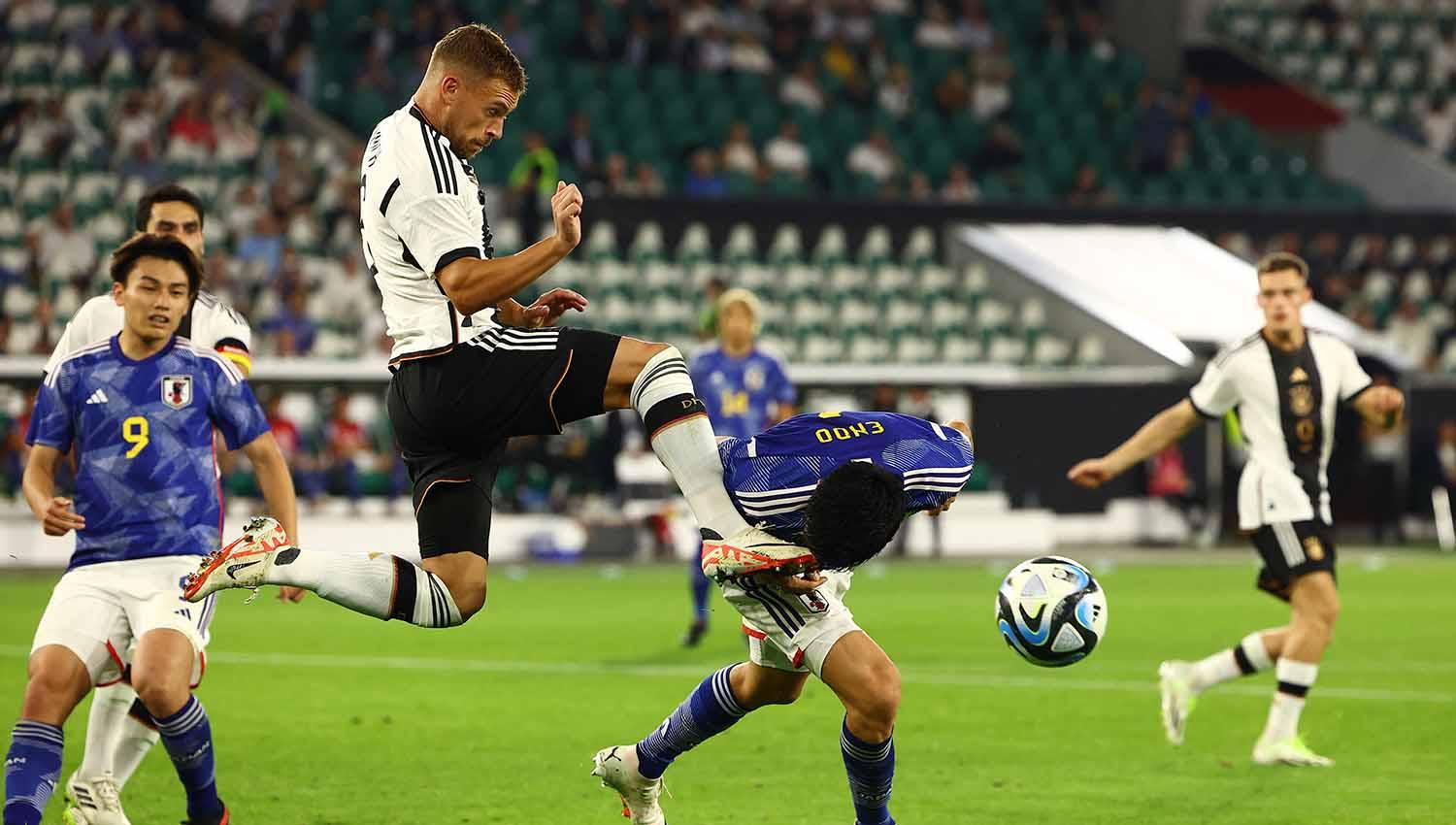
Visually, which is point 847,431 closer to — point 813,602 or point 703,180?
point 813,602

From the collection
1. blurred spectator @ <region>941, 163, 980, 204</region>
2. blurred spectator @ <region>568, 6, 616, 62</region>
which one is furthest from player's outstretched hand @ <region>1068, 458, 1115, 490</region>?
blurred spectator @ <region>568, 6, 616, 62</region>

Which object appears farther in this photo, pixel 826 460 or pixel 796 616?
pixel 796 616

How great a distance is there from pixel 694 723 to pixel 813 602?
2.70 feet

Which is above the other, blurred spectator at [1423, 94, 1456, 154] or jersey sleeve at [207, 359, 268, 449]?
blurred spectator at [1423, 94, 1456, 154]

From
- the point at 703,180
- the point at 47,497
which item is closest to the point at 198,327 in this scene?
the point at 47,497

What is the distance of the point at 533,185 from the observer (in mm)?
24906

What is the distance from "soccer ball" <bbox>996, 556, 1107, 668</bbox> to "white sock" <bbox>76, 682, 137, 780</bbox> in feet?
9.77

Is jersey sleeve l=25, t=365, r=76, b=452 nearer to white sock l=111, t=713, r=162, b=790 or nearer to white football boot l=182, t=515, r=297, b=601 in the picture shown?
white football boot l=182, t=515, r=297, b=601

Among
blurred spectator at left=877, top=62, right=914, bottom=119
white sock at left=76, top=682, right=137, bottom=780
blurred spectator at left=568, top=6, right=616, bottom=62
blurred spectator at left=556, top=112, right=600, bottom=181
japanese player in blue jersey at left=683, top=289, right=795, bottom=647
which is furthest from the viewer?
blurred spectator at left=877, top=62, right=914, bottom=119

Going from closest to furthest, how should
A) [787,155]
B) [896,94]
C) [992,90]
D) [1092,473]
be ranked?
1. [1092,473]
2. [787,155]
3. [896,94]
4. [992,90]

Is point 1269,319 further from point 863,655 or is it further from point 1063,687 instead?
point 863,655

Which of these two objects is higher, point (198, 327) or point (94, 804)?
point (198, 327)

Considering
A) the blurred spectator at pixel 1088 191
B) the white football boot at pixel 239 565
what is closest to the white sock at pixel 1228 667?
the white football boot at pixel 239 565

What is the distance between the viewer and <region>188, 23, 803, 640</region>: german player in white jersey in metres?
5.84
